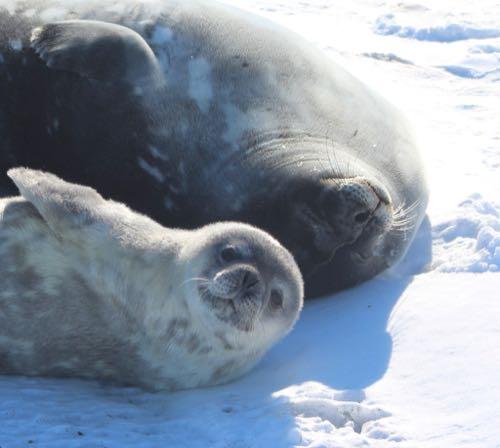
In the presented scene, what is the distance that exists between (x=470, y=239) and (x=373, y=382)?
1393 millimetres

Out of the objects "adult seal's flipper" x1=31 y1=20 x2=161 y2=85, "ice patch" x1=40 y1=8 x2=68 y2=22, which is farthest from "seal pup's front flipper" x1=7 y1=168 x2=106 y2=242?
"ice patch" x1=40 y1=8 x2=68 y2=22

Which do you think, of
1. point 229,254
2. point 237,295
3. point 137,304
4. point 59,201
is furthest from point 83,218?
point 237,295

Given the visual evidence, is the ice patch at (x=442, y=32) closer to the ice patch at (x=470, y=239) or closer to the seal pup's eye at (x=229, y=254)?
the ice patch at (x=470, y=239)

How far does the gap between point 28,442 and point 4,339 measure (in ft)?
1.99

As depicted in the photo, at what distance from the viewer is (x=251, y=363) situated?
12.1 feet

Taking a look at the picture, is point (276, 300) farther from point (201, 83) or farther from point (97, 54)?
point (97, 54)

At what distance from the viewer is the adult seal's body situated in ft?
14.2

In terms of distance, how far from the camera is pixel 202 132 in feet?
14.8

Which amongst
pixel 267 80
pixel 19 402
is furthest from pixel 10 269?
pixel 267 80

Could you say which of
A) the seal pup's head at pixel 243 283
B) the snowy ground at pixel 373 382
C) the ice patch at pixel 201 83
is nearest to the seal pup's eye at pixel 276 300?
the seal pup's head at pixel 243 283

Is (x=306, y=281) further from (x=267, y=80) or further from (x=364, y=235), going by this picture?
(x=267, y=80)

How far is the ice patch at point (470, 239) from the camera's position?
14.3ft

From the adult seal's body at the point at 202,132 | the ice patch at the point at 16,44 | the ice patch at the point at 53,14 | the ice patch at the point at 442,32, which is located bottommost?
the adult seal's body at the point at 202,132

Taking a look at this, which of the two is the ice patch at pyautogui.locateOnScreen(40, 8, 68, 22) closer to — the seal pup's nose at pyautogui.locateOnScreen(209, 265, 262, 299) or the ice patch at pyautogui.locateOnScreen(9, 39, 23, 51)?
the ice patch at pyautogui.locateOnScreen(9, 39, 23, 51)
